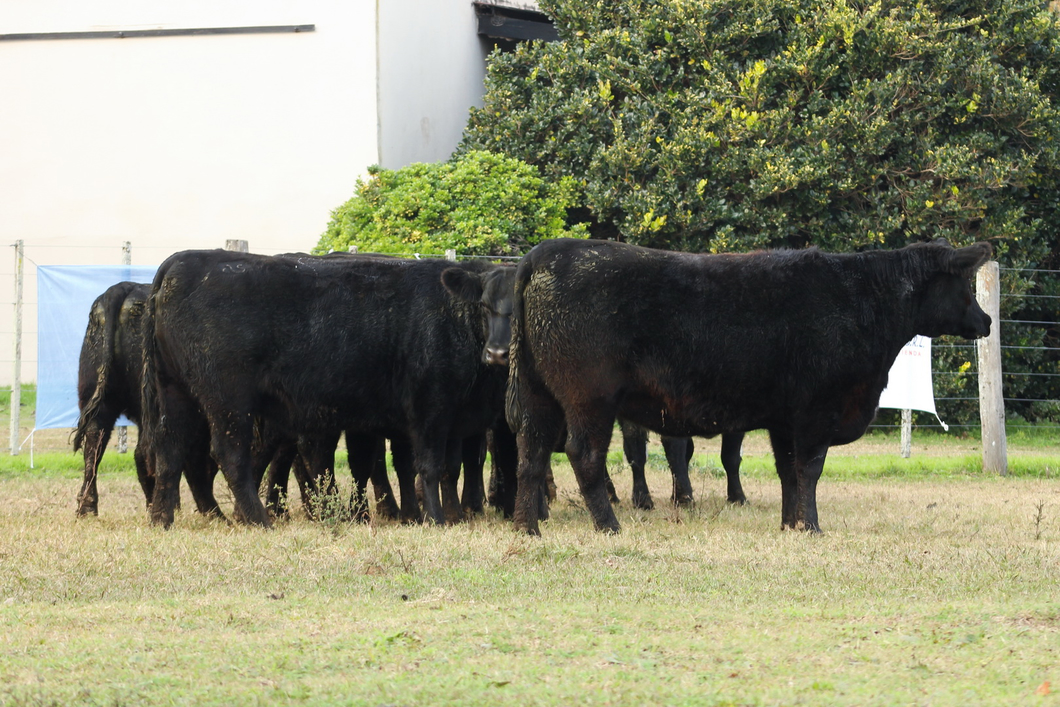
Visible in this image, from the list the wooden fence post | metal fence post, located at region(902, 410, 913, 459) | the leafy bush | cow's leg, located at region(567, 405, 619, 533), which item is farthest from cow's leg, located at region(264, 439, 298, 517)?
metal fence post, located at region(902, 410, 913, 459)

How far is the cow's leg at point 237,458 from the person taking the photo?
8875mm

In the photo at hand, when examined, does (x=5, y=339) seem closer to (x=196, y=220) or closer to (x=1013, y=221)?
(x=196, y=220)

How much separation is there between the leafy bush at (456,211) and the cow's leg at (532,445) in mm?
Answer: 7811

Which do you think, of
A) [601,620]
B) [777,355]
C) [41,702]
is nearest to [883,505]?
[777,355]

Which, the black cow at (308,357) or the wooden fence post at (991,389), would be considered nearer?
the black cow at (308,357)

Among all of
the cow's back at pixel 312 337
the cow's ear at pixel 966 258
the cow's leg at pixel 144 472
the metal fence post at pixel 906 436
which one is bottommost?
the metal fence post at pixel 906 436

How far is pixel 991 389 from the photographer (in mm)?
13602

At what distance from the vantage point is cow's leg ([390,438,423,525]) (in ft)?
32.1

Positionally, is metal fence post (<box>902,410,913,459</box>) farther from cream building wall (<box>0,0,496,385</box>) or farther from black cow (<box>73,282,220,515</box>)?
cream building wall (<box>0,0,496,385</box>)

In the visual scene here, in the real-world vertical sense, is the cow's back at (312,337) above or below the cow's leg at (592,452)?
above

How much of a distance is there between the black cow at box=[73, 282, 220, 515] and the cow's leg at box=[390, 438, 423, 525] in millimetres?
1419

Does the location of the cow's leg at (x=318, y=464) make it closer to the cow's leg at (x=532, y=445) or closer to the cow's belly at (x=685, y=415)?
the cow's leg at (x=532, y=445)

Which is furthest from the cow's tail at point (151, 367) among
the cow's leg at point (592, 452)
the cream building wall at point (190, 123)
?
the cream building wall at point (190, 123)

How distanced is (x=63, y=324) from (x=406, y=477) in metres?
5.32
